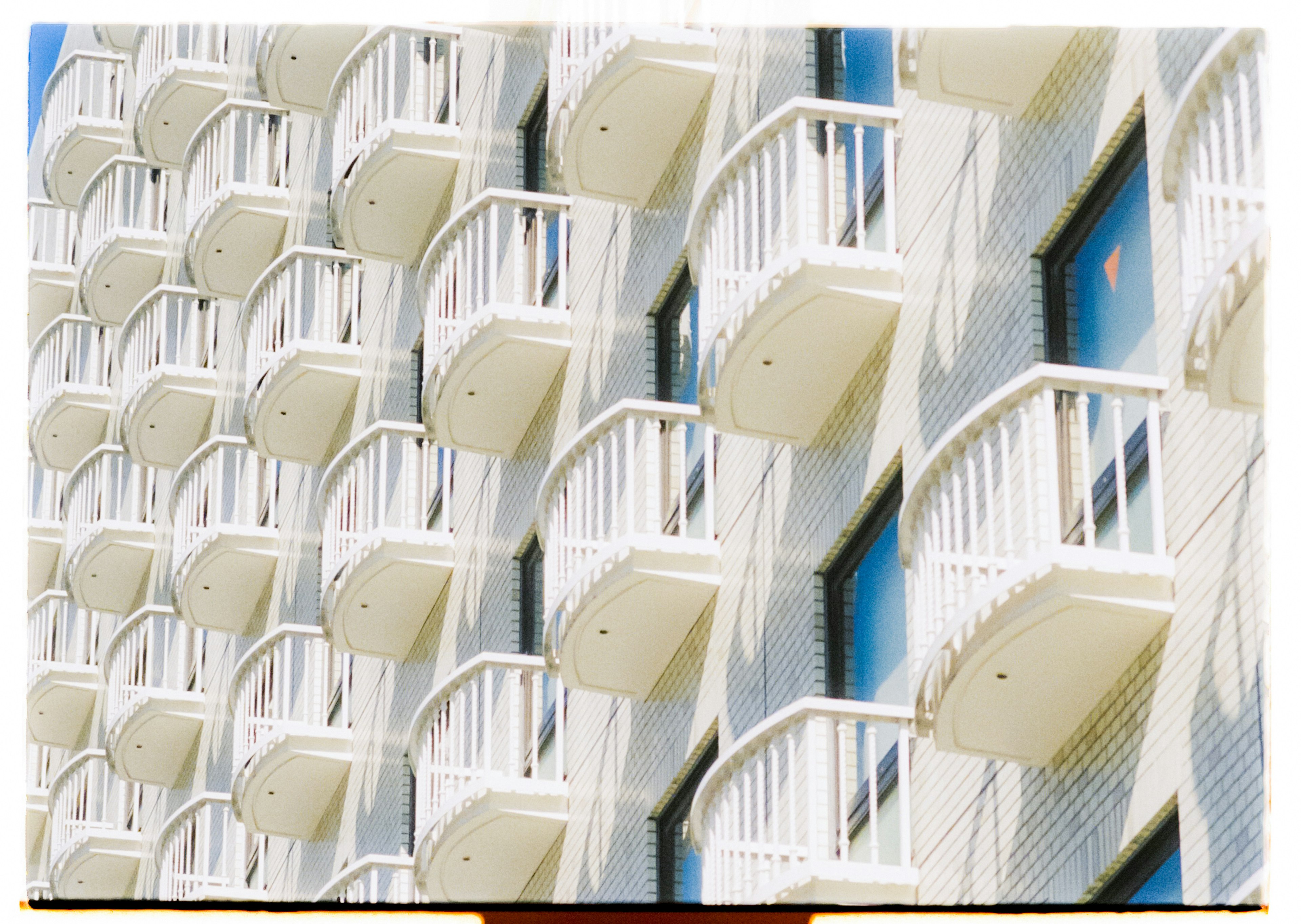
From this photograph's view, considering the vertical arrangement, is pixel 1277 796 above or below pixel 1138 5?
below

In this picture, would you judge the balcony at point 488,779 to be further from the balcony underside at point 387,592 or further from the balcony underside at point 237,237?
the balcony underside at point 237,237

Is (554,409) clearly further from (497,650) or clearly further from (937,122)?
(937,122)

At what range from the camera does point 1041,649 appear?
639 cm

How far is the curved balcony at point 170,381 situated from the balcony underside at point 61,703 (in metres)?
0.91

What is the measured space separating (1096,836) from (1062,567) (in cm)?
81

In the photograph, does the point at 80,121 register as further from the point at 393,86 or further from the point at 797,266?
the point at 797,266

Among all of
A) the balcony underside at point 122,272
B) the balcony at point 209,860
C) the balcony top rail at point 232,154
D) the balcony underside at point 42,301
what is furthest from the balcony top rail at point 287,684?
the balcony underside at point 42,301

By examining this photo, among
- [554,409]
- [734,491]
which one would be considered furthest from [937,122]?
[554,409]

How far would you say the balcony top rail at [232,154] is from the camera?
9.09 metres

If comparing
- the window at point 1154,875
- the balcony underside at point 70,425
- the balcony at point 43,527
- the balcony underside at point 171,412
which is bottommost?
the window at point 1154,875

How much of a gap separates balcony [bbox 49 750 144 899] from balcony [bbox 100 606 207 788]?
0.10 m

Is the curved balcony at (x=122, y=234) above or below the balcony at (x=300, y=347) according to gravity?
above

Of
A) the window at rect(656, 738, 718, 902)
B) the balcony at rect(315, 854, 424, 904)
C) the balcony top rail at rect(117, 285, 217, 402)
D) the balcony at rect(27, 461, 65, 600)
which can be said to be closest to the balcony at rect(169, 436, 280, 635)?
the balcony top rail at rect(117, 285, 217, 402)

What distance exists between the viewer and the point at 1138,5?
22.9ft
